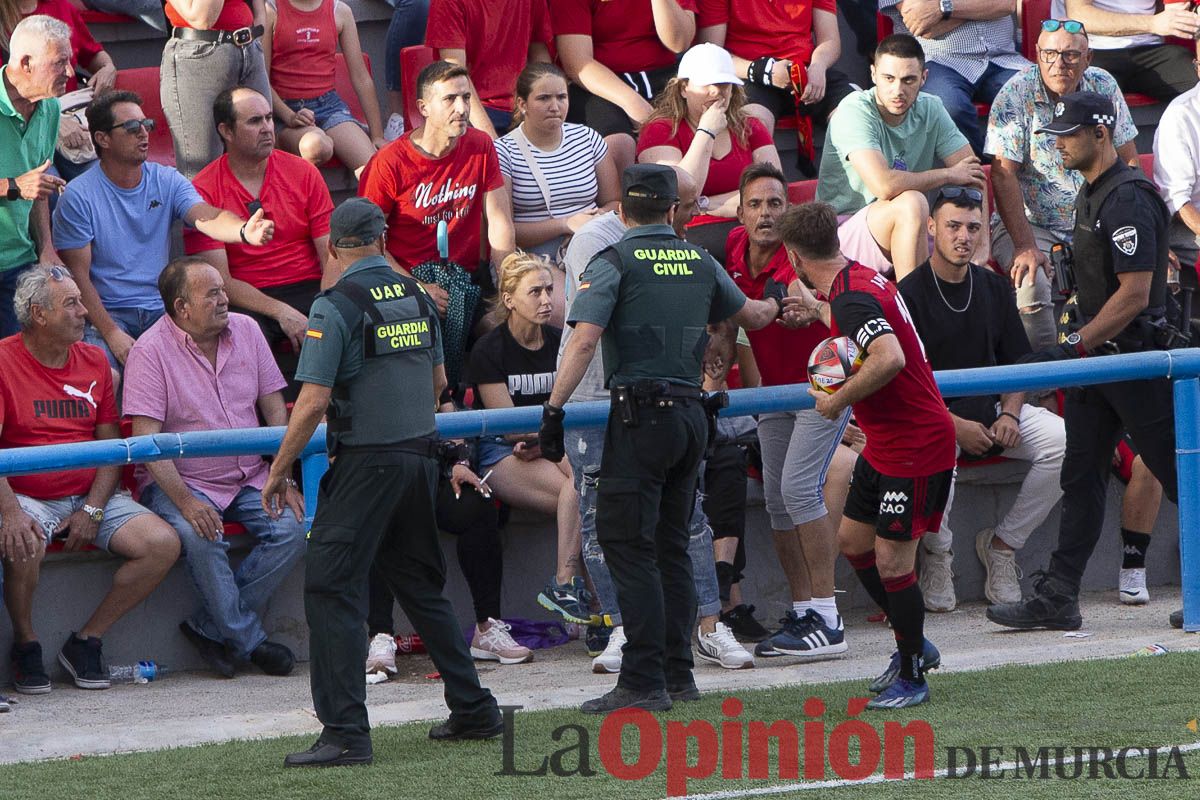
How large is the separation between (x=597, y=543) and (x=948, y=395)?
1.53 meters

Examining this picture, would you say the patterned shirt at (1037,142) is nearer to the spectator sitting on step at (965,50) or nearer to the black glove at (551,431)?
the spectator sitting on step at (965,50)

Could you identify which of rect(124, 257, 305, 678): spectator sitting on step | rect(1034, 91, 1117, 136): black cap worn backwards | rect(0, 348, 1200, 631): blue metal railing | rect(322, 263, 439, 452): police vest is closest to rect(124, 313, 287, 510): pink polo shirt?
rect(124, 257, 305, 678): spectator sitting on step

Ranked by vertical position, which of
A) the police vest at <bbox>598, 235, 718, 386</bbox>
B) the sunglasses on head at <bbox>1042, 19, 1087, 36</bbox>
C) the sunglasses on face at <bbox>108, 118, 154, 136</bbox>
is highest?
the sunglasses on head at <bbox>1042, 19, 1087, 36</bbox>

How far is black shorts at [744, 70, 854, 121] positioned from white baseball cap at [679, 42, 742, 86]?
1163 mm

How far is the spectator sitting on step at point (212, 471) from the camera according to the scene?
6652mm

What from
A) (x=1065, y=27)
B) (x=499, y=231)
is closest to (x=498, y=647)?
(x=499, y=231)

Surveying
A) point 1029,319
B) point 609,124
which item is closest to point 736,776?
point 1029,319

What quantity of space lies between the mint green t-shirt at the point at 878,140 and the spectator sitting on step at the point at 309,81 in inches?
99.6

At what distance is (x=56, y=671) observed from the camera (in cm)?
662

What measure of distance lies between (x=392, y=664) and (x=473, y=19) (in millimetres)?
3914

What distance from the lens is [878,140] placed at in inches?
328

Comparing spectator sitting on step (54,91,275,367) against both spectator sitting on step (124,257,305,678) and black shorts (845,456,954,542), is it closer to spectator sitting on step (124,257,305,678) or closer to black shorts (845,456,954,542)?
spectator sitting on step (124,257,305,678)

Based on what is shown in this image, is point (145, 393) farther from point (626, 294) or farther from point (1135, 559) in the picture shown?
point (1135, 559)

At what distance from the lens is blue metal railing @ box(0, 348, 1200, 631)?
5621 mm
